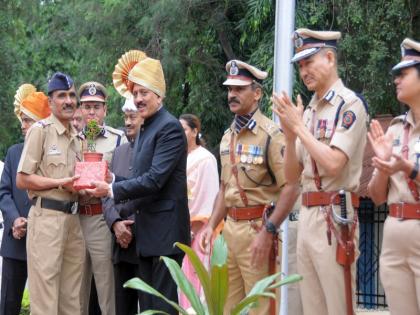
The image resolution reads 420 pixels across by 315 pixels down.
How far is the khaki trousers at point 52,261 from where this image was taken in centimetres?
803

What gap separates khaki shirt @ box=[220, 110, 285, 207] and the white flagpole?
2.72ft

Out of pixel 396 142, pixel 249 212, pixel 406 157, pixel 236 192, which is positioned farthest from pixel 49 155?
pixel 406 157

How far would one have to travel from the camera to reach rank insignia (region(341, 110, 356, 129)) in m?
6.05

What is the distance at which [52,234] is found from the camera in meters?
8.02

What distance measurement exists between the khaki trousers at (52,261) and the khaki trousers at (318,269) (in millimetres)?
2508

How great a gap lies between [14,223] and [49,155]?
1139 mm

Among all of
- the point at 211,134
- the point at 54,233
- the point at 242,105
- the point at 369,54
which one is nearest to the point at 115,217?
the point at 54,233

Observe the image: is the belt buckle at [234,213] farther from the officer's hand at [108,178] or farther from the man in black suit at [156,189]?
the officer's hand at [108,178]

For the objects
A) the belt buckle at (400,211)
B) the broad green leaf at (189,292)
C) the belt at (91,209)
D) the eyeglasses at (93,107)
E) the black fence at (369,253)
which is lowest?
the black fence at (369,253)

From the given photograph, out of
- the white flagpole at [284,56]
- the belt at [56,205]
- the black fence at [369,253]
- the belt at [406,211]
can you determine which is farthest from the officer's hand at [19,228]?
the black fence at [369,253]

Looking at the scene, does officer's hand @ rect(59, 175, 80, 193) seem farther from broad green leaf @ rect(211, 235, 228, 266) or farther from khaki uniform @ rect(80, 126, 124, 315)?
broad green leaf @ rect(211, 235, 228, 266)

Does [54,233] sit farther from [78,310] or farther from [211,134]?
[211,134]

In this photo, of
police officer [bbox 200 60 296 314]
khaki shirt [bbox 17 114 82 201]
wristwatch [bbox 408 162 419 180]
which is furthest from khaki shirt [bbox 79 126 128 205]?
wristwatch [bbox 408 162 419 180]

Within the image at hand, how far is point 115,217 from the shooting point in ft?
26.4
